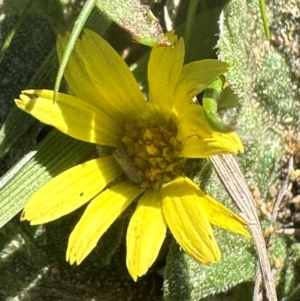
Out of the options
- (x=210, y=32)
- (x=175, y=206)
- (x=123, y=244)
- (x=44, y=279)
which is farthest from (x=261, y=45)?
(x=44, y=279)

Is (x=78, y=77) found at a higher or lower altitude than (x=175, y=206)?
higher

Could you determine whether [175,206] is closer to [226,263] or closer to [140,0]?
[226,263]

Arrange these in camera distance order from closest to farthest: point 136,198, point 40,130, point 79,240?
point 79,240
point 136,198
point 40,130

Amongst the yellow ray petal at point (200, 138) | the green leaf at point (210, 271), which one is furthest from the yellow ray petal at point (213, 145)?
the green leaf at point (210, 271)

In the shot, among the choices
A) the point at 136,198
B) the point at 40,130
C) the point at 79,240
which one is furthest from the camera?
the point at 40,130

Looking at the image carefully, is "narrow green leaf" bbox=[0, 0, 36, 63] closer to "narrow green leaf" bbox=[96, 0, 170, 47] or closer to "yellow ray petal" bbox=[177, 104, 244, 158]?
"narrow green leaf" bbox=[96, 0, 170, 47]

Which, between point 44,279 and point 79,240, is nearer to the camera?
point 79,240

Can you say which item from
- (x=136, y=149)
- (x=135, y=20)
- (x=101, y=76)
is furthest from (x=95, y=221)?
(x=135, y=20)

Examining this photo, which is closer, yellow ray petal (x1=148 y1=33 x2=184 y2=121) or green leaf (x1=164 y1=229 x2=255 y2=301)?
yellow ray petal (x1=148 y1=33 x2=184 y2=121)

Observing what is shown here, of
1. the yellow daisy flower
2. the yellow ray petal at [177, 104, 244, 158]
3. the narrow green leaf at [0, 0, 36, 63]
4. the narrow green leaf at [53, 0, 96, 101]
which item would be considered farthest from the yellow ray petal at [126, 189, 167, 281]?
the narrow green leaf at [0, 0, 36, 63]
